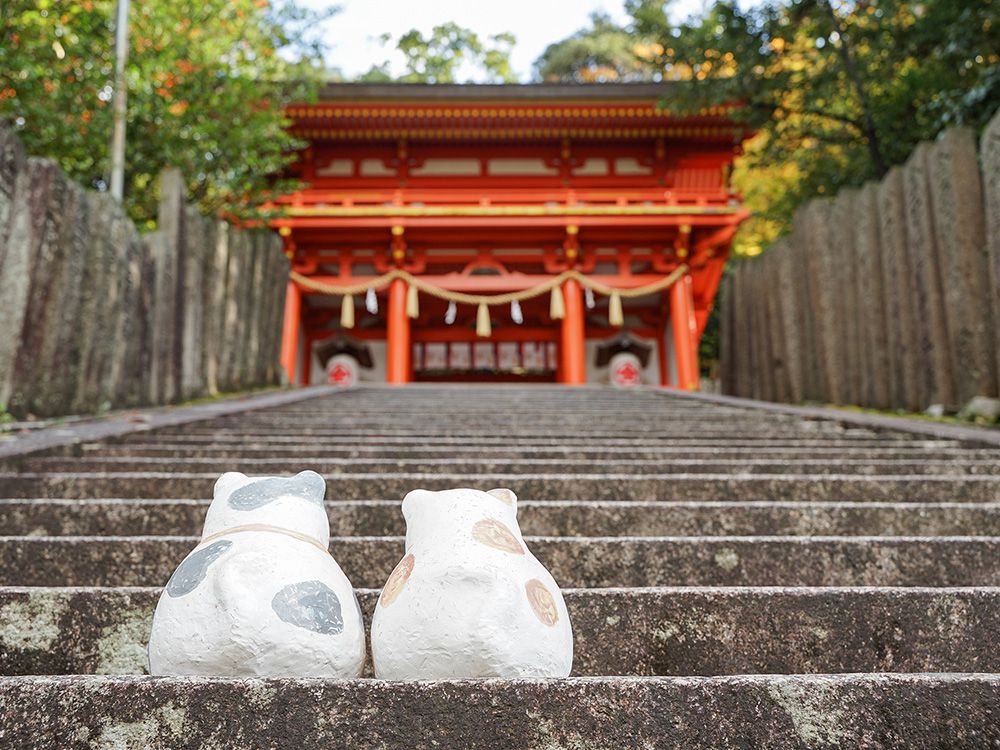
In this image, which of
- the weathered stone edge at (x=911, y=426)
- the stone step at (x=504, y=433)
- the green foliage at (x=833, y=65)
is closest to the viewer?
the weathered stone edge at (x=911, y=426)

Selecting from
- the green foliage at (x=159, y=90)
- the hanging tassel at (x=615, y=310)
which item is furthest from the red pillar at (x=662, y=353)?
the green foliage at (x=159, y=90)

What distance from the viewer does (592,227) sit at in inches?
530

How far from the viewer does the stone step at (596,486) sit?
280 cm

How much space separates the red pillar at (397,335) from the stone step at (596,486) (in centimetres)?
1005

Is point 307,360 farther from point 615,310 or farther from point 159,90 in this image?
point 159,90

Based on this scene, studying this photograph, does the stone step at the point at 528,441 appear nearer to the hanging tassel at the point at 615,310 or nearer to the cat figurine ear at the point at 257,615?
the cat figurine ear at the point at 257,615

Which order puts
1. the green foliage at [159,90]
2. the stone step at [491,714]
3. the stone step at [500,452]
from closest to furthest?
the stone step at [491,714] < the stone step at [500,452] < the green foliage at [159,90]

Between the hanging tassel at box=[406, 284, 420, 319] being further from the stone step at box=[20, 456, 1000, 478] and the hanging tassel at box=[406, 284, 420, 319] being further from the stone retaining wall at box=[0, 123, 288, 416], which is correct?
the stone step at box=[20, 456, 1000, 478]

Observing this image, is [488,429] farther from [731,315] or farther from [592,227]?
[592,227]

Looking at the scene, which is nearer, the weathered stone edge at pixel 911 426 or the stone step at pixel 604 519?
the stone step at pixel 604 519

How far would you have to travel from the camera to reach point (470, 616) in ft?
3.70

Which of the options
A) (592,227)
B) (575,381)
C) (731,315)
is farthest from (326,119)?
(731,315)

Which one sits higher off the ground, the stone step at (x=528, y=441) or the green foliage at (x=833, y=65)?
the green foliage at (x=833, y=65)

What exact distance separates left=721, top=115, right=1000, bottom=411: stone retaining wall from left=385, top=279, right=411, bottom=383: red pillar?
7.14 meters
